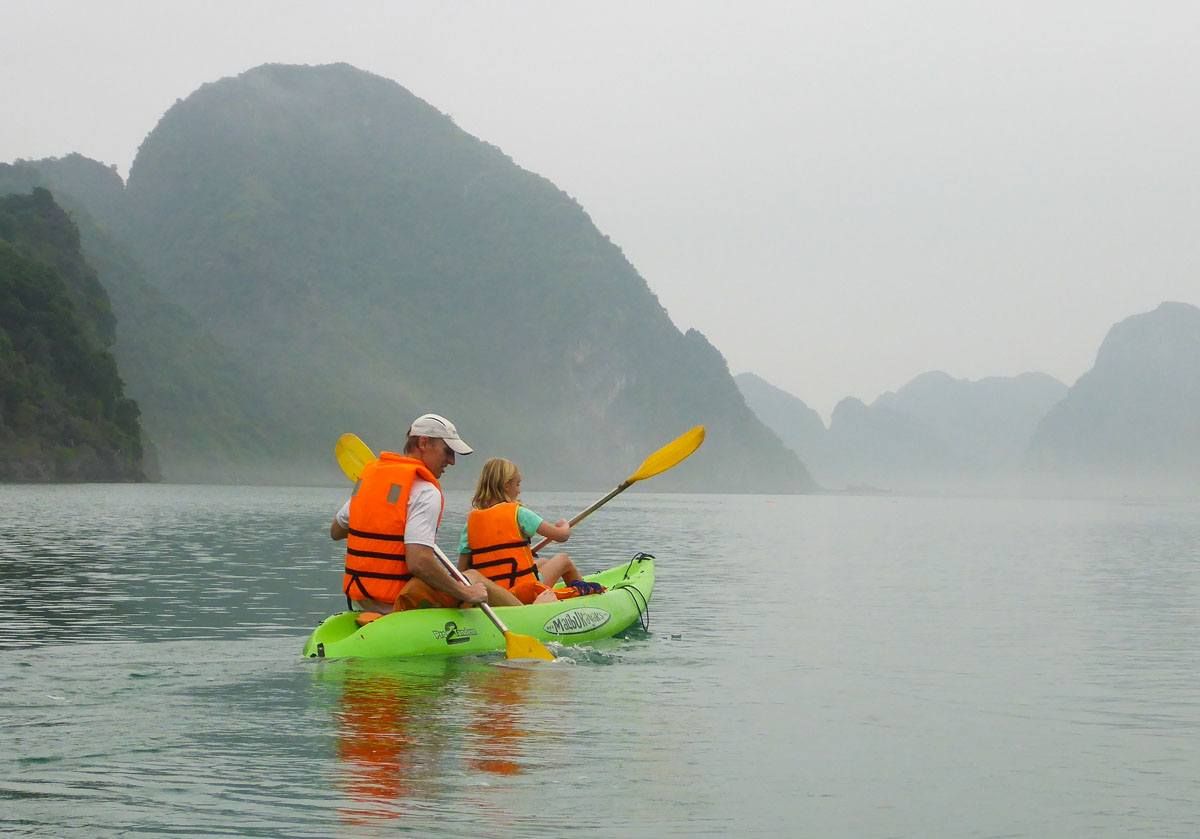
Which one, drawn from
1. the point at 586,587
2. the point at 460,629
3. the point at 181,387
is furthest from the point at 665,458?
the point at 181,387

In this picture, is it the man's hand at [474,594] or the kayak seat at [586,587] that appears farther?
the kayak seat at [586,587]

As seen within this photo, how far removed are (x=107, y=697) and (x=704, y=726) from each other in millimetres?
4358

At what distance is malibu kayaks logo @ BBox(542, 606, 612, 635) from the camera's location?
14.0 meters

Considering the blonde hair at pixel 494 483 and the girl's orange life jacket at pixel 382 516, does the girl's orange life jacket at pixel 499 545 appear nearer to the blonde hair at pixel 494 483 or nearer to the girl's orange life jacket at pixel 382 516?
the blonde hair at pixel 494 483

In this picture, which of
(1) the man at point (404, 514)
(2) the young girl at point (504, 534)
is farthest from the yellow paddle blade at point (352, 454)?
(1) the man at point (404, 514)

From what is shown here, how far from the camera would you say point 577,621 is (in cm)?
1436

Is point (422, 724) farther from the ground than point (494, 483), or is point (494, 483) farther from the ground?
point (494, 483)

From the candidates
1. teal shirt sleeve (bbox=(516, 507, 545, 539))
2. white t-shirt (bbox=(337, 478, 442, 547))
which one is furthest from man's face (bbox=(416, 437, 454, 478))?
teal shirt sleeve (bbox=(516, 507, 545, 539))

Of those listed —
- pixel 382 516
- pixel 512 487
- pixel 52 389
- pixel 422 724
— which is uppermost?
pixel 52 389

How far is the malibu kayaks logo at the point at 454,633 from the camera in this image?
41.3 ft

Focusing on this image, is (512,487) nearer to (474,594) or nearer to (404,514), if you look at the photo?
(474,594)

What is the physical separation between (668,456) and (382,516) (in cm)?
777

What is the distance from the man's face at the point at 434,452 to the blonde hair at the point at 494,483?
5.78 ft

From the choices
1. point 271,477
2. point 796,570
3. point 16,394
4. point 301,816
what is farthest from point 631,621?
point 271,477
